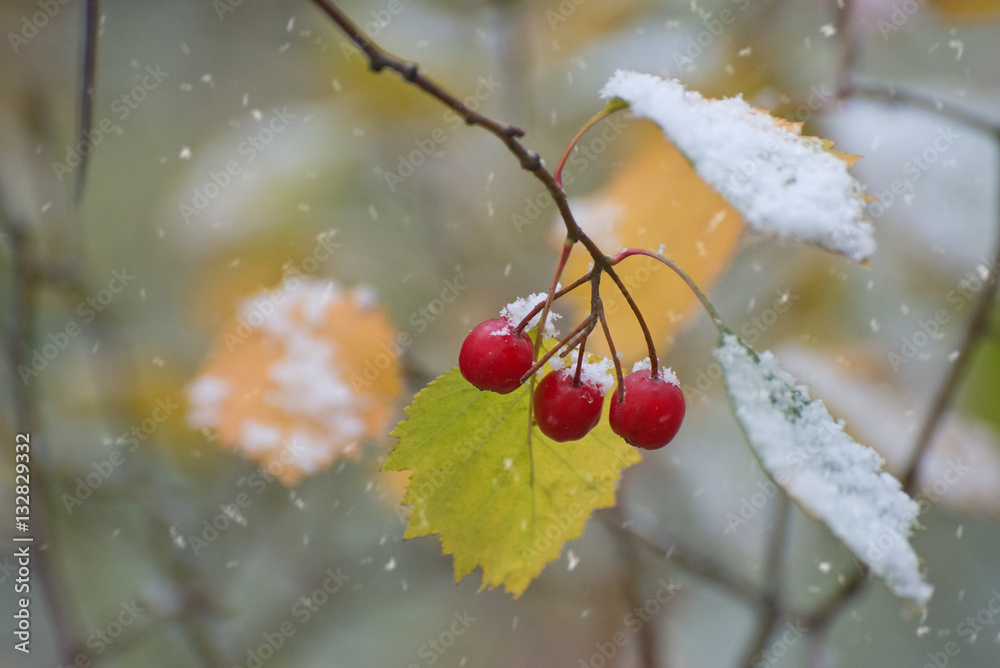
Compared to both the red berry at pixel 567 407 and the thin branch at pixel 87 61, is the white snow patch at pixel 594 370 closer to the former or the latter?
the red berry at pixel 567 407

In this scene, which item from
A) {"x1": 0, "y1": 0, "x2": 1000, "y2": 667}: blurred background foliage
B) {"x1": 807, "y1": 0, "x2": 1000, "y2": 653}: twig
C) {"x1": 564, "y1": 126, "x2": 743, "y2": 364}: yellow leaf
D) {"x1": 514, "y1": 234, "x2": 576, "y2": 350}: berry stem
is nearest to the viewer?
{"x1": 514, "y1": 234, "x2": 576, "y2": 350}: berry stem

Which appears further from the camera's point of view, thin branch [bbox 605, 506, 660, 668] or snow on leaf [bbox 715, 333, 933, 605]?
thin branch [bbox 605, 506, 660, 668]

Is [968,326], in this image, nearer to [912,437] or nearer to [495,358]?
[912,437]

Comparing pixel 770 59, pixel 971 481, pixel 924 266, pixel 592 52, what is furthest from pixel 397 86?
pixel 971 481

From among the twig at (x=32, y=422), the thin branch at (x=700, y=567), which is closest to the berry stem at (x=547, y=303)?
the thin branch at (x=700, y=567)

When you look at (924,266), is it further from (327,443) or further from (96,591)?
(96,591)

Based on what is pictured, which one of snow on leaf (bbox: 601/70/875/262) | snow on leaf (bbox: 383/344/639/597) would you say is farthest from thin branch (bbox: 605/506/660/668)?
snow on leaf (bbox: 601/70/875/262)

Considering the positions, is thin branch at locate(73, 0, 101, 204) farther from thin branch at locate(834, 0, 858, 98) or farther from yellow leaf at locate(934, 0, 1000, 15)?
yellow leaf at locate(934, 0, 1000, 15)
